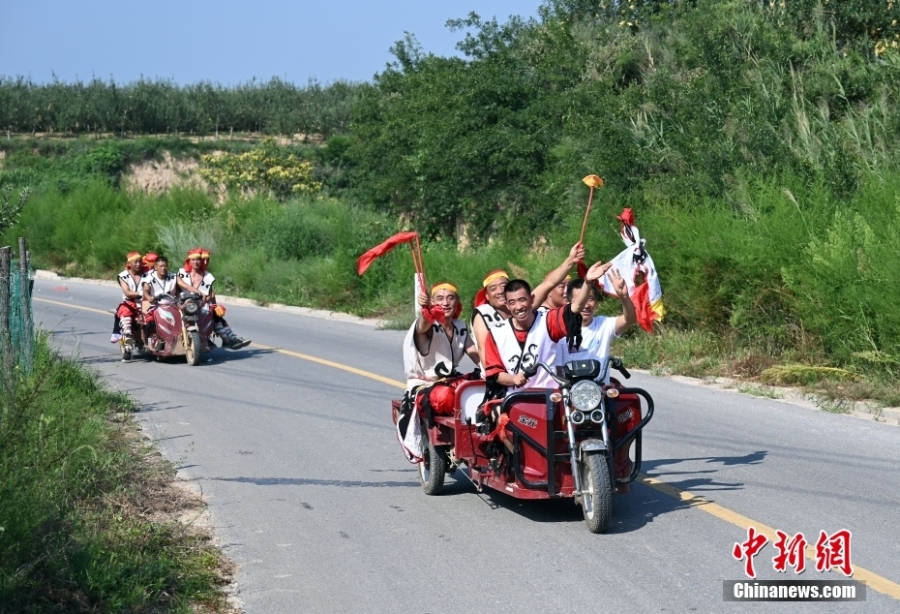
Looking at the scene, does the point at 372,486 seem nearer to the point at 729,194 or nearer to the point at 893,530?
the point at 893,530

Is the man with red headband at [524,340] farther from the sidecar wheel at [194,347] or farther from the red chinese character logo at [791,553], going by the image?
the sidecar wheel at [194,347]

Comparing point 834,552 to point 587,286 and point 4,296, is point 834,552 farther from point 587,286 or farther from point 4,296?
point 4,296

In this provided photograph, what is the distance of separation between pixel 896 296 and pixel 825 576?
22.5ft

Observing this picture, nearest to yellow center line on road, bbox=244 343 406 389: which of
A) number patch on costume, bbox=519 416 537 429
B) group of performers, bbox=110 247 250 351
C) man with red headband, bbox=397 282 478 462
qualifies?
group of performers, bbox=110 247 250 351

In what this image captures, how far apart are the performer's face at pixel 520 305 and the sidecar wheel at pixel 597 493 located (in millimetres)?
1186

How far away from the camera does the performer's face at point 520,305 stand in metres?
8.17

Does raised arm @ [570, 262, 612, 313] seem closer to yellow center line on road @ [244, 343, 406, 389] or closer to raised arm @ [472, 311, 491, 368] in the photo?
raised arm @ [472, 311, 491, 368]

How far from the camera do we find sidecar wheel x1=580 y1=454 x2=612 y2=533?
24.0 ft

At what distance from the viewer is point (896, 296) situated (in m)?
12.6

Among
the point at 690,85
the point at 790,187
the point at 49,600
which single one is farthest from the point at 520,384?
the point at 690,85

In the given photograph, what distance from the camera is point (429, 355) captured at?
358 inches

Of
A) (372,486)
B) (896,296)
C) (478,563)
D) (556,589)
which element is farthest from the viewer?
(896,296)

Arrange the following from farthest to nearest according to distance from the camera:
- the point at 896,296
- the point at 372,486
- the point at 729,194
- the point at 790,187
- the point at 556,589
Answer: the point at 729,194 → the point at 790,187 → the point at 896,296 → the point at 372,486 → the point at 556,589

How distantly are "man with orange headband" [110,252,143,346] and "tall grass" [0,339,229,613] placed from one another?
31.1 ft
